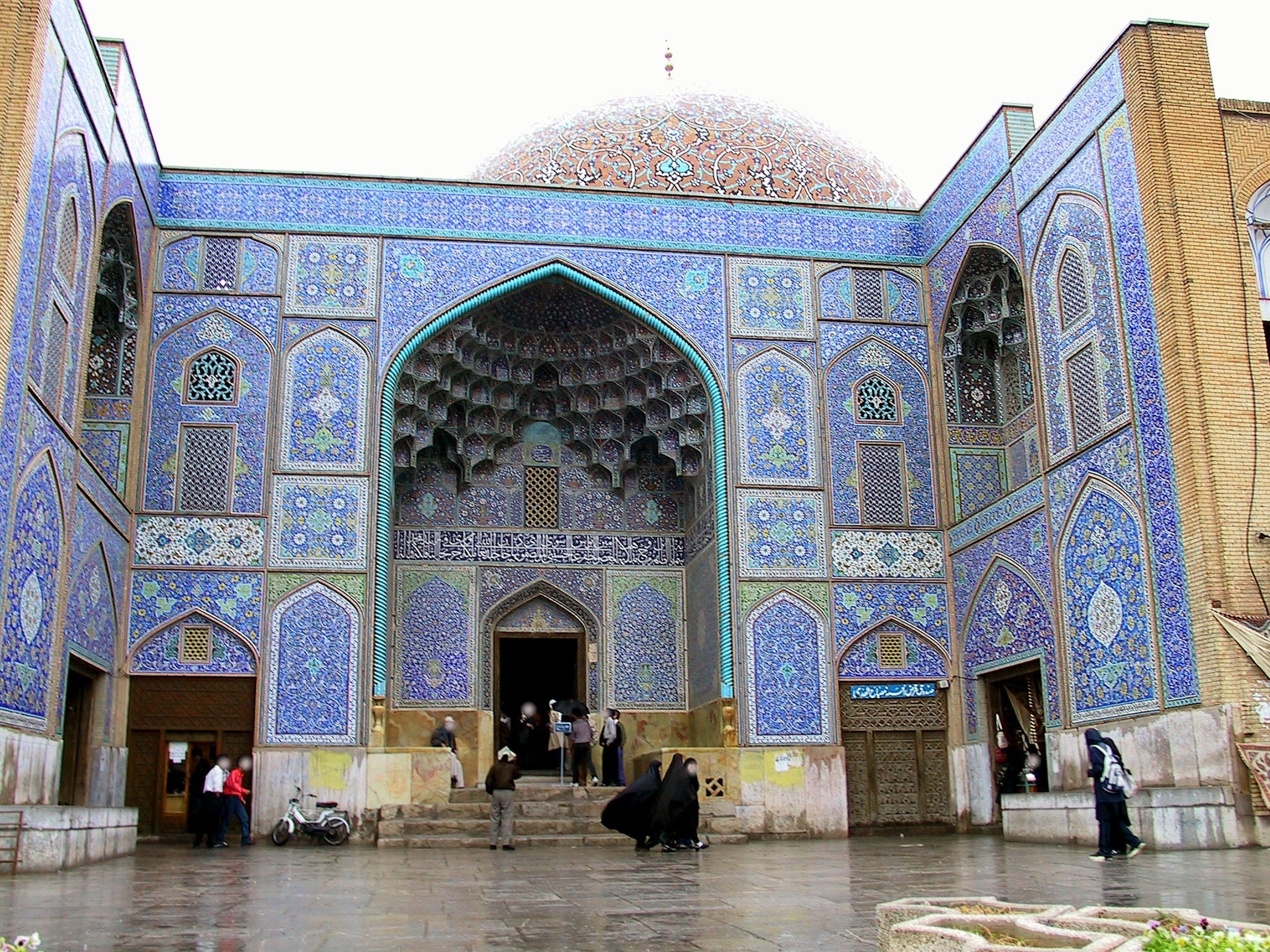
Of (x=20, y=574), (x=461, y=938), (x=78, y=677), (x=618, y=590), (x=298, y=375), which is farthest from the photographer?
(x=618, y=590)

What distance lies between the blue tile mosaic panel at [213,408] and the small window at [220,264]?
31cm

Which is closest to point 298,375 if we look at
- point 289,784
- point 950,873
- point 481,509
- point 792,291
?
→ point 481,509

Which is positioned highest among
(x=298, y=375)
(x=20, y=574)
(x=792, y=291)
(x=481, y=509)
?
(x=792, y=291)

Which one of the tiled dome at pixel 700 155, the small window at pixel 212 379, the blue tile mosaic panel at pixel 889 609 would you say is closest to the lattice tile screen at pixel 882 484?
the blue tile mosaic panel at pixel 889 609

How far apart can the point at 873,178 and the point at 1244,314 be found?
6833 millimetres

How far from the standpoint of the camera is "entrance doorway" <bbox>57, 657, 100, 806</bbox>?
448 inches

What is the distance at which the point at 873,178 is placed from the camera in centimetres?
1595

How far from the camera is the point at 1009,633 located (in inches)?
484

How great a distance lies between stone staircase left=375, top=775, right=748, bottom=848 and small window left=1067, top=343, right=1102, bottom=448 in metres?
4.75

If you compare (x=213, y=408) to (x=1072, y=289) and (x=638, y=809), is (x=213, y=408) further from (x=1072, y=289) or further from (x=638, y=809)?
(x=1072, y=289)

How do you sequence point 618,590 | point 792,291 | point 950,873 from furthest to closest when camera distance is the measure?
1. point 618,590
2. point 792,291
3. point 950,873

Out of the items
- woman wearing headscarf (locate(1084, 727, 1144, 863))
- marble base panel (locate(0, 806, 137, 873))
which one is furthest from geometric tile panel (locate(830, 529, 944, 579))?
marble base panel (locate(0, 806, 137, 873))

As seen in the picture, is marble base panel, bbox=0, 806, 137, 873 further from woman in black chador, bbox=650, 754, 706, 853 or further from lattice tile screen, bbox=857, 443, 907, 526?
lattice tile screen, bbox=857, 443, 907, 526

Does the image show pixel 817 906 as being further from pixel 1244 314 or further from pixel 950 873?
pixel 1244 314
